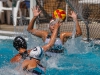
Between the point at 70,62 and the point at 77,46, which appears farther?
the point at 77,46

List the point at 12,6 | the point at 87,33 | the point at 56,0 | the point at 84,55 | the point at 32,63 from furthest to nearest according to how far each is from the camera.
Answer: the point at 56,0, the point at 12,6, the point at 87,33, the point at 84,55, the point at 32,63

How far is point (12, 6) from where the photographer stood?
10266 millimetres

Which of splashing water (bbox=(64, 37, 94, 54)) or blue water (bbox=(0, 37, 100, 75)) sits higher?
splashing water (bbox=(64, 37, 94, 54))

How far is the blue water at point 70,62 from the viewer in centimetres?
633

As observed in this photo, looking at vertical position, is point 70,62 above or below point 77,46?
below

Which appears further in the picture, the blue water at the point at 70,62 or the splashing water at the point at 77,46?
the splashing water at the point at 77,46

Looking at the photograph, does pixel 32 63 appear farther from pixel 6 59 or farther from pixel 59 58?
pixel 6 59

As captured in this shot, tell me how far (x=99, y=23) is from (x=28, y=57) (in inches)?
191

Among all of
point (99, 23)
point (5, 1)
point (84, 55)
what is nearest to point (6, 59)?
point (84, 55)

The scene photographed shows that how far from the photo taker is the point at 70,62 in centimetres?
712

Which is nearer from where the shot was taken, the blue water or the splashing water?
the blue water

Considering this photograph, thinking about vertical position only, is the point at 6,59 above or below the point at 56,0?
below

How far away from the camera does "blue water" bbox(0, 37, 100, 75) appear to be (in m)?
6.33

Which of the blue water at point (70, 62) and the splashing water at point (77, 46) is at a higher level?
the splashing water at point (77, 46)
